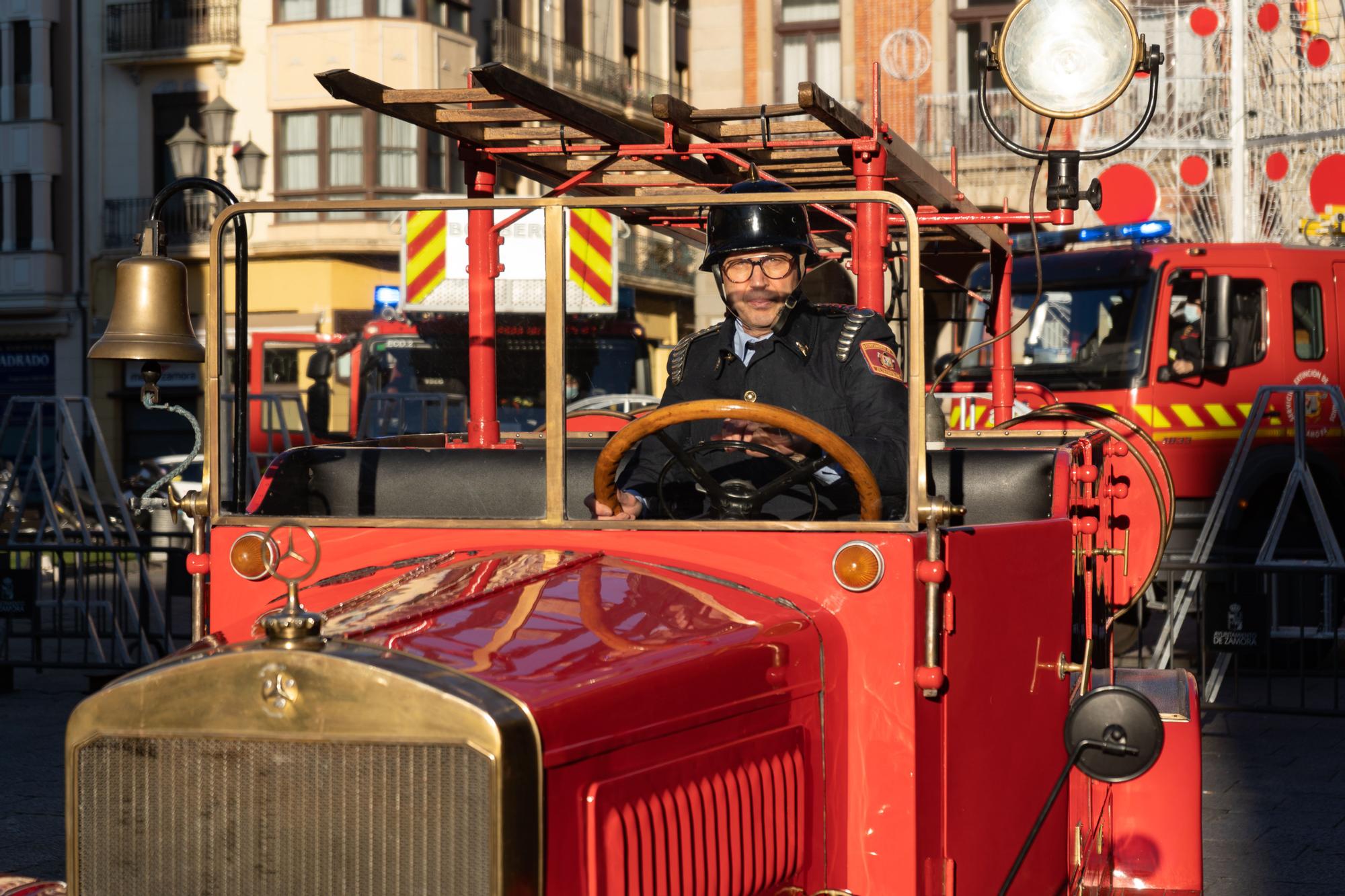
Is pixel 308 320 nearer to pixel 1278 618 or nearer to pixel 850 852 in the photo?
pixel 1278 618

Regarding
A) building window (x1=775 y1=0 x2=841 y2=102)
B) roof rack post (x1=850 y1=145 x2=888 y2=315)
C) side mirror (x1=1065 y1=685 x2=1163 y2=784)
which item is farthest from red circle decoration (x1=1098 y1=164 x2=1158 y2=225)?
side mirror (x1=1065 y1=685 x2=1163 y2=784)

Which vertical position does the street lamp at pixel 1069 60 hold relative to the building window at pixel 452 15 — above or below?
below

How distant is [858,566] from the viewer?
336cm

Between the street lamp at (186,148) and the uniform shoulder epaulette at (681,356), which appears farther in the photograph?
the street lamp at (186,148)

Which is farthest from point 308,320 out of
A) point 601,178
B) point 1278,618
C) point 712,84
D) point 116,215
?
point 601,178

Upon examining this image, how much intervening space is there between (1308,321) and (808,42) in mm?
17139

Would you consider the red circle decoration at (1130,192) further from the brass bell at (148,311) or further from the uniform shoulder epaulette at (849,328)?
the brass bell at (148,311)

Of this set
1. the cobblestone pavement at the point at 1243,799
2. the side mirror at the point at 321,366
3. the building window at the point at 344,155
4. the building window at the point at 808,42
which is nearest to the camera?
the cobblestone pavement at the point at 1243,799

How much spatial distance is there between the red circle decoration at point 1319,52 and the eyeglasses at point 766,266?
581 inches

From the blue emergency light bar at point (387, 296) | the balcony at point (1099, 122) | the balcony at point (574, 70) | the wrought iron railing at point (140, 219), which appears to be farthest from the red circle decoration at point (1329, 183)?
the wrought iron railing at point (140, 219)

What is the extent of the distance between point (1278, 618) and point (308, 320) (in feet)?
80.6

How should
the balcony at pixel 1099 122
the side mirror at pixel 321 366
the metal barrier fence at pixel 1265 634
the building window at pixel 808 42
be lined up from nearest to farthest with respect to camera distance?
the metal barrier fence at pixel 1265 634
the side mirror at pixel 321 366
the balcony at pixel 1099 122
the building window at pixel 808 42

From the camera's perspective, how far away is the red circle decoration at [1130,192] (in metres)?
16.8

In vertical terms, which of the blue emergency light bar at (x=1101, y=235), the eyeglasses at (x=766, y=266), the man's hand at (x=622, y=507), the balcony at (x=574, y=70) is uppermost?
the balcony at (x=574, y=70)
